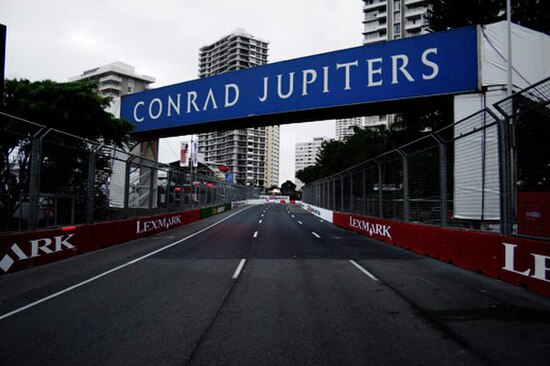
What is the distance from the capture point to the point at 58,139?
13.2 m

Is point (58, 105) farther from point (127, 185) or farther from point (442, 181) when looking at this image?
point (442, 181)

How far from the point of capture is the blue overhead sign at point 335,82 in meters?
12.4

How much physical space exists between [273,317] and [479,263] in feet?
18.5

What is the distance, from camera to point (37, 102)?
15.8 meters

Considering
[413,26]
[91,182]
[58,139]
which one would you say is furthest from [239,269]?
[413,26]

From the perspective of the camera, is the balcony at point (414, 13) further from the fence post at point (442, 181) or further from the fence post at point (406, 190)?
the fence post at point (442, 181)

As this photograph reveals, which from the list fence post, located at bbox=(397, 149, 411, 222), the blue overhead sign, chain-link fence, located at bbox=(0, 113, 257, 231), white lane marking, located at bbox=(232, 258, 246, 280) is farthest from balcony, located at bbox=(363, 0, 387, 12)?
white lane marking, located at bbox=(232, 258, 246, 280)

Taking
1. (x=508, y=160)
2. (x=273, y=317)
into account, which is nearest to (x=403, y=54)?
(x=508, y=160)

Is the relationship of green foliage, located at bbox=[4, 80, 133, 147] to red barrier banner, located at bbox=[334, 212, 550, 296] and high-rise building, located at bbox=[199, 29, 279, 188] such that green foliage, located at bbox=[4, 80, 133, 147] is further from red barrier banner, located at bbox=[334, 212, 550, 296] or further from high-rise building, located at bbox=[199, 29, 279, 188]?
high-rise building, located at bbox=[199, 29, 279, 188]

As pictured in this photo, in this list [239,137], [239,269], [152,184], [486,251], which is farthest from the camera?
[239,137]

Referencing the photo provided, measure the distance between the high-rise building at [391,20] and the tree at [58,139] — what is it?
5616 centimetres

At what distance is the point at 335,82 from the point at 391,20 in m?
75.6

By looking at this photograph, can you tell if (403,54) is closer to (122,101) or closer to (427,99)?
(427,99)

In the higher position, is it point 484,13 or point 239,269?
point 484,13
